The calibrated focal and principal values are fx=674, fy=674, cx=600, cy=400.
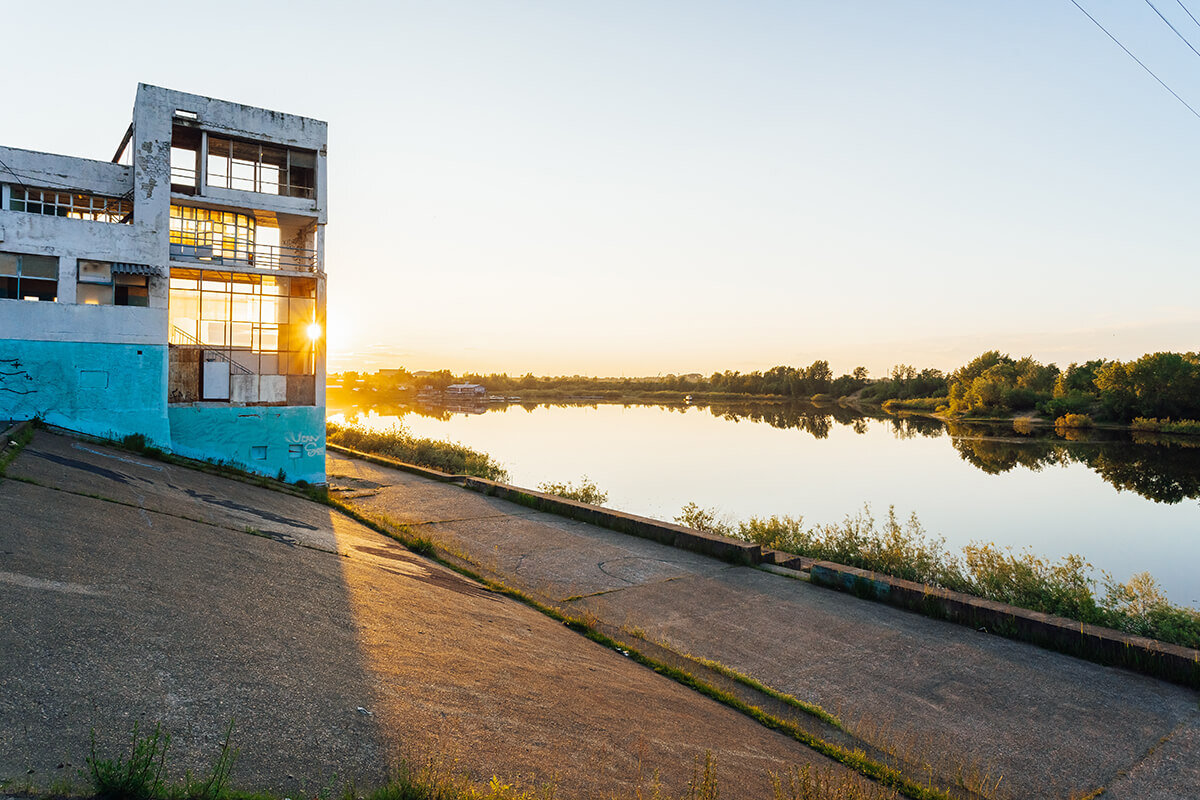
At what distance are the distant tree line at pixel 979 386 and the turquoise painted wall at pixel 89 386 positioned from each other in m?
63.8

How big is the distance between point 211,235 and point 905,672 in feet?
61.0

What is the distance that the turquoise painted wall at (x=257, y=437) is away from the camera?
16.5 metres

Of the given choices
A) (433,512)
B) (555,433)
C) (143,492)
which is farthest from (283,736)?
(555,433)

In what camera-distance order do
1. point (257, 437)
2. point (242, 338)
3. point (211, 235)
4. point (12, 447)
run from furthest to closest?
point (242, 338)
point (211, 235)
point (257, 437)
point (12, 447)

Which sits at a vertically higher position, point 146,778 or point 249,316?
point 249,316

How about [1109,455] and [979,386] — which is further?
[979,386]

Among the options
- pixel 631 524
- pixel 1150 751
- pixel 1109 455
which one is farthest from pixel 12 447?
pixel 1109 455

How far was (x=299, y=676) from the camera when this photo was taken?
453 centimetres

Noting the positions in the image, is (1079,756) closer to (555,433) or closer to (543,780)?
(543,780)

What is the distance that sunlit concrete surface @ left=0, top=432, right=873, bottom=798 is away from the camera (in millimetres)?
3525

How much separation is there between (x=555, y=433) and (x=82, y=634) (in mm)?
45104

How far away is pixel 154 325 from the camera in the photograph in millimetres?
15750

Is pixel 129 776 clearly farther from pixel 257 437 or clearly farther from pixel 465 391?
pixel 465 391

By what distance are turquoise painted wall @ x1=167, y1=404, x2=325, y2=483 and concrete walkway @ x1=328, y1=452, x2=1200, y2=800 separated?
7675 mm
